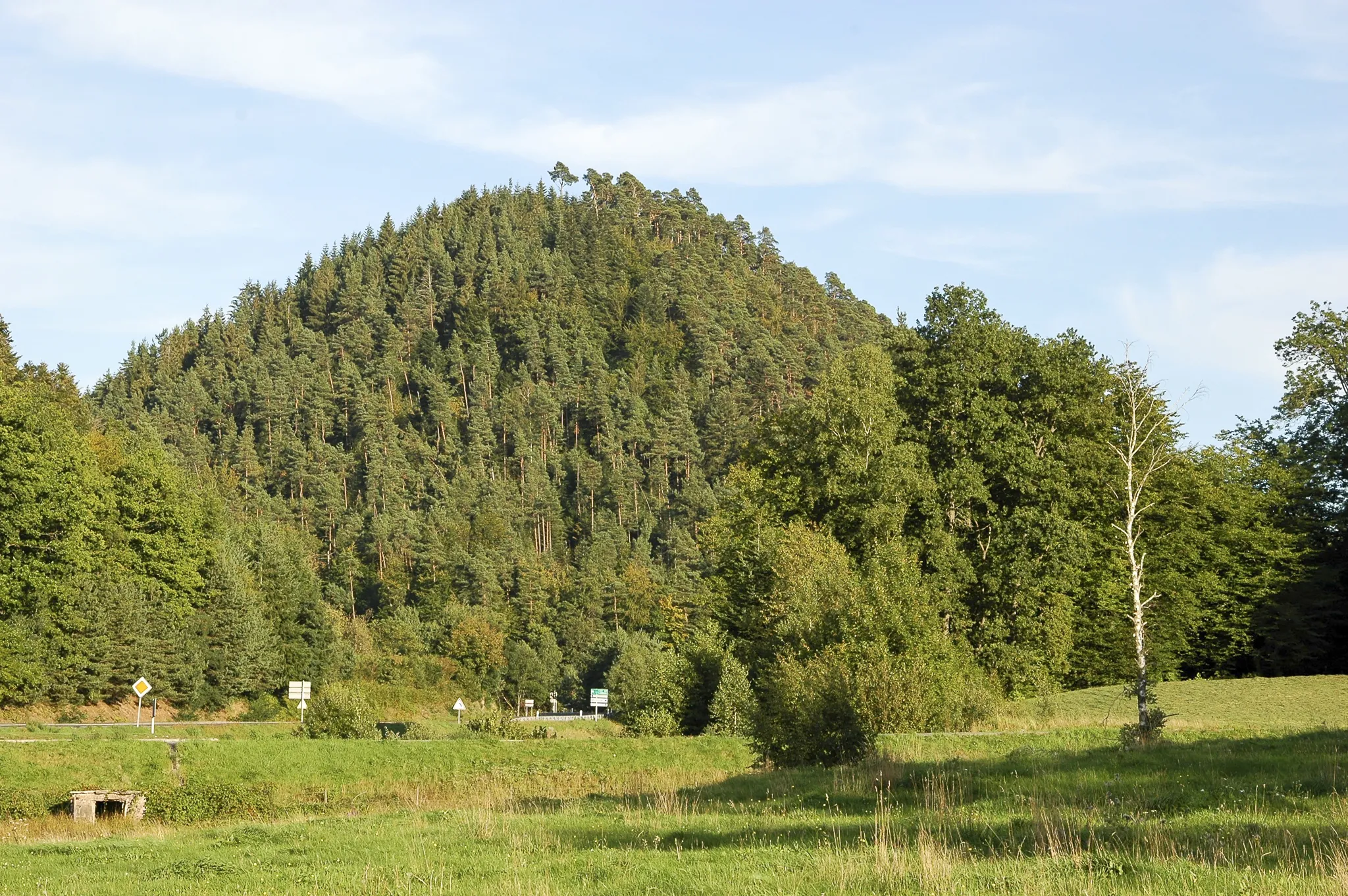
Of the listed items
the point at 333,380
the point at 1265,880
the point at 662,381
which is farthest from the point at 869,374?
the point at 333,380

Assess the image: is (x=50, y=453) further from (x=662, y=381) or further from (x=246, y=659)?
(x=662, y=381)

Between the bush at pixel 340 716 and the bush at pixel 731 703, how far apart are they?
13.3m

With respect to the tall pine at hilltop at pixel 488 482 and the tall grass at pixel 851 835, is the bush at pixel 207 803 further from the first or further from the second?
the tall pine at hilltop at pixel 488 482

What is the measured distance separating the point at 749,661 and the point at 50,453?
141 ft

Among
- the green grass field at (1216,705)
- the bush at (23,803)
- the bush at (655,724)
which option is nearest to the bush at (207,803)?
the bush at (23,803)

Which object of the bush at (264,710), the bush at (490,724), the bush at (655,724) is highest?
the bush at (490,724)

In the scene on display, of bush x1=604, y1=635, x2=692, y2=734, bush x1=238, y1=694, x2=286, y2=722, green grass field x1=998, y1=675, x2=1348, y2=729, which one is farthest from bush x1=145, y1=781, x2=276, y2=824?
bush x1=238, y1=694, x2=286, y2=722

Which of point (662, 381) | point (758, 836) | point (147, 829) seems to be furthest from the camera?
point (662, 381)

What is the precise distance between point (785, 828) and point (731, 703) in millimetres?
29671

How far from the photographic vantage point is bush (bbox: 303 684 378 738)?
43.8 metres

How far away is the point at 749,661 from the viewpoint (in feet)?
174

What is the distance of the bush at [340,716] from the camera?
43.8 metres

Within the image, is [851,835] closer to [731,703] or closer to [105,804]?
[105,804]

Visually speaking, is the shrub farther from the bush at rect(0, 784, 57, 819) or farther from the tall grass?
the bush at rect(0, 784, 57, 819)
